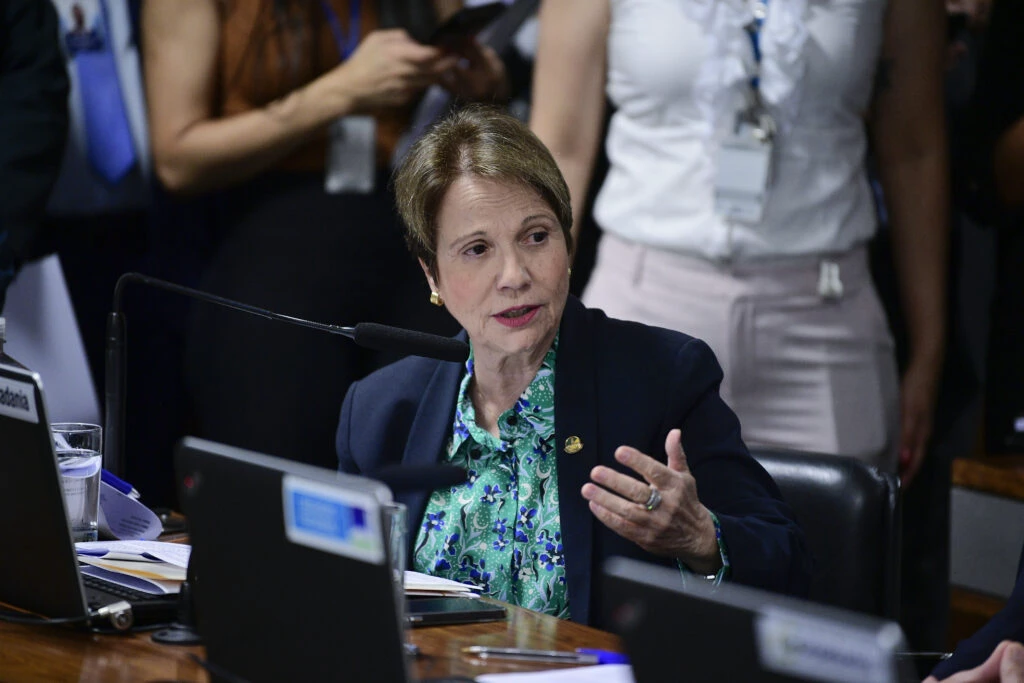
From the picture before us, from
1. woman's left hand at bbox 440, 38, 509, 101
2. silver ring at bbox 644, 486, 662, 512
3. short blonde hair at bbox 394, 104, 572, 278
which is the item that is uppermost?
woman's left hand at bbox 440, 38, 509, 101

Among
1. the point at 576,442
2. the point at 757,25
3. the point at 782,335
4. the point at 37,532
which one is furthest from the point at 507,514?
the point at 757,25

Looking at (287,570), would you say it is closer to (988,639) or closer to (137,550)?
(137,550)

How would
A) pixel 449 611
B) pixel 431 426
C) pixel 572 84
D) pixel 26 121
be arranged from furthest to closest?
pixel 26 121 < pixel 572 84 < pixel 431 426 < pixel 449 611

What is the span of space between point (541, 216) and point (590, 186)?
4.29 ft

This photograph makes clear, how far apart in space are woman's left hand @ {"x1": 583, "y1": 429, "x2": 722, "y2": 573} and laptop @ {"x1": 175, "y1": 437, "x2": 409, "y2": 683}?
1.72ft

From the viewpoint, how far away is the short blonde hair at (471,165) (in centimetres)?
212

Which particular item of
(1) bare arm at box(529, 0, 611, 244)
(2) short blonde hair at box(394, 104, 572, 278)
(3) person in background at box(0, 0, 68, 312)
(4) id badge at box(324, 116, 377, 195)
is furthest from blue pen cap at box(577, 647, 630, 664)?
(3) person in background at box(0, 0, 68, 312)

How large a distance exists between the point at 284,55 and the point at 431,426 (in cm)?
139

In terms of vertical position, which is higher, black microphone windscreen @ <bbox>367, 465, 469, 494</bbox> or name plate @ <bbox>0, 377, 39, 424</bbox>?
name plate @ <bbox>0, 377, 39, 424</bbox>

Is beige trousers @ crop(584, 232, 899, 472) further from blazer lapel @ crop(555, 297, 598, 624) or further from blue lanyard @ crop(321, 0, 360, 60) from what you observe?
blue lanyard @ crop(321, 0, 360, 60)

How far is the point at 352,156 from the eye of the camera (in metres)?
3.25

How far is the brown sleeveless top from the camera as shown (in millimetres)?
3217

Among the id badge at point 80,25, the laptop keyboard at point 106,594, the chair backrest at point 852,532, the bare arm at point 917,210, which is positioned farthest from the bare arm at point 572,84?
the laptop keyboard at point 106,594

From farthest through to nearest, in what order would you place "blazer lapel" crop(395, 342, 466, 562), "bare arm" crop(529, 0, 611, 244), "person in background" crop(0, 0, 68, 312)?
"person in background" crop(0, 0, 68, 312)
"bare arm" crop(529, 0, 611, 244)
"blazer lapel" crop(395, 342, 466, 562)
